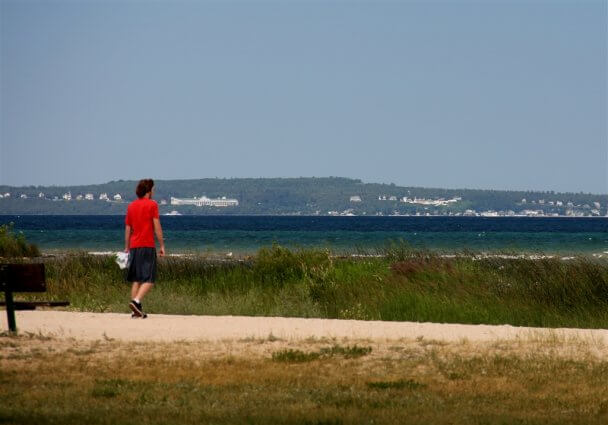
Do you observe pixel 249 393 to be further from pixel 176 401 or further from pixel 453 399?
pixel 453 399

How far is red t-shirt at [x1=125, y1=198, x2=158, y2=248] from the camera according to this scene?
16875mm

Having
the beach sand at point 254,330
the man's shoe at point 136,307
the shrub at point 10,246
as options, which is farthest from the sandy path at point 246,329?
the shrub at point 10,246

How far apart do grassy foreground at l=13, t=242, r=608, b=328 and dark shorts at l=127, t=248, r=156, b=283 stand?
2442 millimetres

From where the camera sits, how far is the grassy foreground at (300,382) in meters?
9.72

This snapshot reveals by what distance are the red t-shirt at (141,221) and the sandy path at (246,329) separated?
119 cm

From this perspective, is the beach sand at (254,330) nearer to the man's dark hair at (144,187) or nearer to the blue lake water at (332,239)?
the man's dark hair at (144,187)

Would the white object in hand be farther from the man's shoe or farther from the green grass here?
the green grass

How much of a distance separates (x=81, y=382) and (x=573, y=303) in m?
10.9

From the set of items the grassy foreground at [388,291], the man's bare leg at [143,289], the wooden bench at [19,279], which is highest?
the wooden bench at [19,279]

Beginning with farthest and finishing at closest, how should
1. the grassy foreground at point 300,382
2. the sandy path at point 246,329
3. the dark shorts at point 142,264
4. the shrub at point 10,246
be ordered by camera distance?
1. the shrub at point 10,246
2. the dark shorts at point 142,264
3. the sandy path at point 246,329
4. the grassy foreground at point 300,382

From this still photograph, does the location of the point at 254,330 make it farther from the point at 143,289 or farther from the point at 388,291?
the point at 388,291

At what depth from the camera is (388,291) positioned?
2038cm

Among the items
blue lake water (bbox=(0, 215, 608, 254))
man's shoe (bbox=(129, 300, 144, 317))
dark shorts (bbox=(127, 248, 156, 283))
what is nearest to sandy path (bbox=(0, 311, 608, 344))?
man's shoe (bbox=(129, 300, 144, 317))

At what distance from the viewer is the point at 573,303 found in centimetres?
1975
